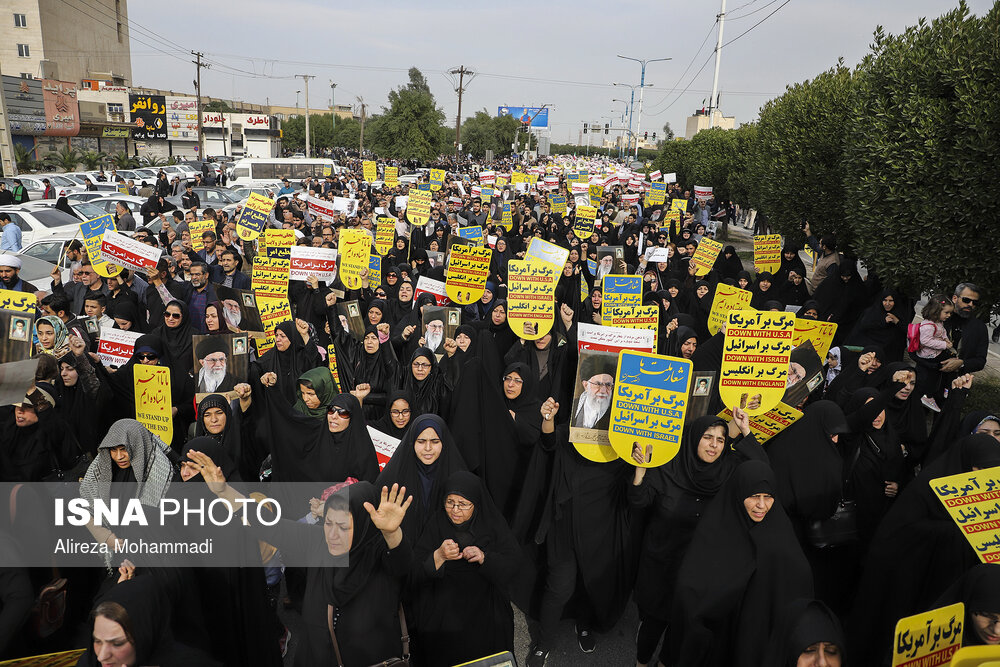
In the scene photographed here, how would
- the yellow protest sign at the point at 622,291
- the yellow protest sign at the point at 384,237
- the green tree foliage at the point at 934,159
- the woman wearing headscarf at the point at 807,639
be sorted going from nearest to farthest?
the woman wearing headscarf at the point at 807,639 → the green tree foliage at the point at 934,159 → the yellow protest sign at the point at 622,291 → the yellow protest sign at the point at 384,237

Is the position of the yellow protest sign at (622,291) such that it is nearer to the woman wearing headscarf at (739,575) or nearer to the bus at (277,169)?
the woman wearing headscarf at (739,575)

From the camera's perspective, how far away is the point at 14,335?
383 cm

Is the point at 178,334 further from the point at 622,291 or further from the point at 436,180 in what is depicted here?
the point at 436,180

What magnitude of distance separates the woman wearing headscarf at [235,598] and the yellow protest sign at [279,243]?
3.96 meters

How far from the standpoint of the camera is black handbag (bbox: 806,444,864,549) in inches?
143

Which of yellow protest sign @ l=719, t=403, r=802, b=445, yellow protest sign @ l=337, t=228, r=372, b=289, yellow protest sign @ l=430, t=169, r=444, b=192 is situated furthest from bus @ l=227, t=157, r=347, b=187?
yellow protest sign @ l=719, t=403, r=802, b=445

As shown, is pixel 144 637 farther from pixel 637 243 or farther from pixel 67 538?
pixel 637 243

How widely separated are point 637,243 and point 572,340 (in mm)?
7419

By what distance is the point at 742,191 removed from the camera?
21422 millimetres

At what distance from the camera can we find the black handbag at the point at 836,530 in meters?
3.63

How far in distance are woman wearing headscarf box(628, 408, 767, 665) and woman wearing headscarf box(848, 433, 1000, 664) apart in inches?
28.1

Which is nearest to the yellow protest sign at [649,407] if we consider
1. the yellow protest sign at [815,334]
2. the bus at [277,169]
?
the yellow protest sign at [815,334]

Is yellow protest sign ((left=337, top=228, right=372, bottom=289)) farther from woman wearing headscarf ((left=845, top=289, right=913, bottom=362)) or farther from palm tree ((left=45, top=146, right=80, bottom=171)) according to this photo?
palm tree ((left=45, top=146, right=80, bottom=171))

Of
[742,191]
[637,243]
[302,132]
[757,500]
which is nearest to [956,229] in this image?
[757,500]
